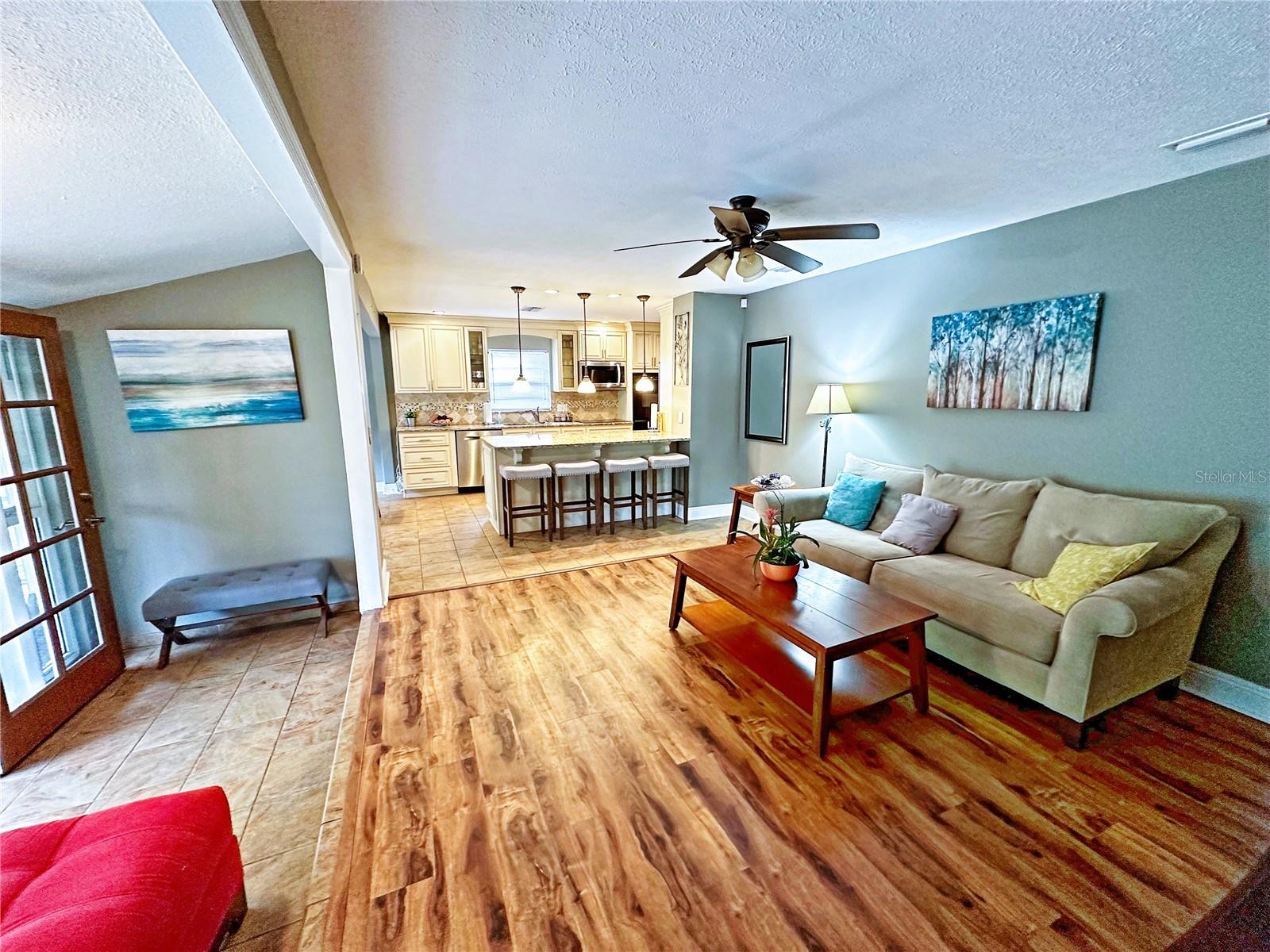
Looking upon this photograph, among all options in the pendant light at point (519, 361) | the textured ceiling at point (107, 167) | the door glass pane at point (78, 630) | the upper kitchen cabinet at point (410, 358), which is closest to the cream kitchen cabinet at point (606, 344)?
the pendant light at point (519, 361)

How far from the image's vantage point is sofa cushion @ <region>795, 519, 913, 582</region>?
3035 mm

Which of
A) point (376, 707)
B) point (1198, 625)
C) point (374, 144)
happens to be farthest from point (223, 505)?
point (1198, 625)

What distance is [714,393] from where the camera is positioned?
5547 mm

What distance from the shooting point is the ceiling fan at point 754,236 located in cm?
236

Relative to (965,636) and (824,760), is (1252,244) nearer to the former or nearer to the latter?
(965,636)

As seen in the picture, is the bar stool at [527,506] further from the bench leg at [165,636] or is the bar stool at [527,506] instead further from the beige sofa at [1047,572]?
the beige sofa at [1047,572]

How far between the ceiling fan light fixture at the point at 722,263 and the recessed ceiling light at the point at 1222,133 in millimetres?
1819

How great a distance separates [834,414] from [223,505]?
463cm

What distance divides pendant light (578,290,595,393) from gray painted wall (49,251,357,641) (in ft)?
8.92

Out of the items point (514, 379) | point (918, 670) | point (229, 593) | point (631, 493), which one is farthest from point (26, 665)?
point (514, 379)

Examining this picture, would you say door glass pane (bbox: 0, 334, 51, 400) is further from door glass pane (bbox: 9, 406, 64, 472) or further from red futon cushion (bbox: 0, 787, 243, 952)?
red futon cushion (bbox: 0, 787, 243, 952)

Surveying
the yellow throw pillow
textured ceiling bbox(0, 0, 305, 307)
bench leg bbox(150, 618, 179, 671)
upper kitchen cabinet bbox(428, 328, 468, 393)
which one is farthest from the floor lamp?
upper kitchen cabinet bbox(428, 328, 468, 393)

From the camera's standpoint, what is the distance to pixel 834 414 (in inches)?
173

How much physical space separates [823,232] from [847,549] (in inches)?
73.5
